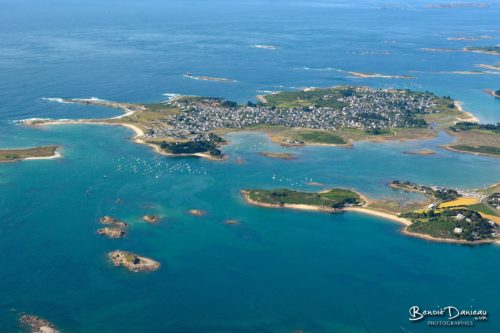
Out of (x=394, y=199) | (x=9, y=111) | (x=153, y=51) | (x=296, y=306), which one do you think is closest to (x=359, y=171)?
(x=394, y=199)

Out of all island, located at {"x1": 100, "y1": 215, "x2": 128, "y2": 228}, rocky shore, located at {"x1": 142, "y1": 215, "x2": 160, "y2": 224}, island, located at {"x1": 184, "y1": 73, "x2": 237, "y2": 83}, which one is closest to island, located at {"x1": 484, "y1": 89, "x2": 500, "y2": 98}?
island, located at {"x1": 184, "y1": 73, "x2": 237, "y2": 83}

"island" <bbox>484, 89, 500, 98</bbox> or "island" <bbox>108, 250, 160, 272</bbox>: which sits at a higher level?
"island" <bbox>484, 89, 500, 98</bbox>

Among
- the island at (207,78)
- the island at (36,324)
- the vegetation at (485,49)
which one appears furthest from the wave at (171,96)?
the vegetation at (485,49)

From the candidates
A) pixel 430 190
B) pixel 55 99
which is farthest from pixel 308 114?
pixel 55 99

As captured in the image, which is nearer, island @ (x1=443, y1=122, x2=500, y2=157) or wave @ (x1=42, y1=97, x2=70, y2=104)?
island @ (x1=443, y1=122, x2=500, y2=157)

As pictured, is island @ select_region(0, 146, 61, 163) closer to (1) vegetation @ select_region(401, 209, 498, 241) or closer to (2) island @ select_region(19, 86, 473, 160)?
(2) island @ select_region(19, 86, 473, 160)

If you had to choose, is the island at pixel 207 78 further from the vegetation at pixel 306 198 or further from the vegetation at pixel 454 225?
the vegetation at pixel 454 225

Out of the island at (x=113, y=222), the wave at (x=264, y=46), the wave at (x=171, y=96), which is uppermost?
the wave at (x=264, y=46)

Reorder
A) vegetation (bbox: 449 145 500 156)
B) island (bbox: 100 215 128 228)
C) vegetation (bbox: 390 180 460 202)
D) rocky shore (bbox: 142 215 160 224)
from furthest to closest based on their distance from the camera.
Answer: vegetation (bbox: 449 145 500 156) < vegetation (bbox: 390 180 460 202) < rocky shore (bbox: 142 215 160 224) < island (bbox: 100 215 128 228)
